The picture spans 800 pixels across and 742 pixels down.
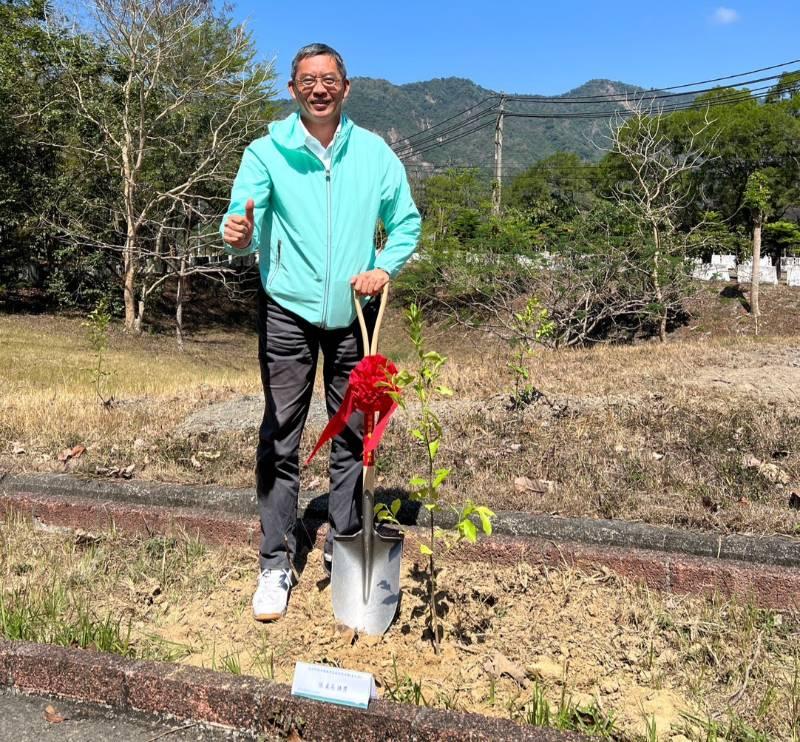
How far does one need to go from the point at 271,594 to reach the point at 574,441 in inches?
93.0

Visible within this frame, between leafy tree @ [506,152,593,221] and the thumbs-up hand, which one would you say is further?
leafy tree @ [506,152,593,221]

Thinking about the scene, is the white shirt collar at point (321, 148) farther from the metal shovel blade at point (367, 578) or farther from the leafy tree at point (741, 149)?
the leafy tree at point (741, 149)

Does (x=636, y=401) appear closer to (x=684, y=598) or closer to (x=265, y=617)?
(x=684, y=598)

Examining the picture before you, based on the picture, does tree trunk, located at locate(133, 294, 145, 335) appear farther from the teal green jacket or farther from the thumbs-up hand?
the thumbs-up hand

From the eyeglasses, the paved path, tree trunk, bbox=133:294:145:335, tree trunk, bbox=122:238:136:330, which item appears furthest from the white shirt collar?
tree trunk, bbox=133:294:145:335

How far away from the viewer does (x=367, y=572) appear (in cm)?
254

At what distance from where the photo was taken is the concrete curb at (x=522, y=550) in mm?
2607

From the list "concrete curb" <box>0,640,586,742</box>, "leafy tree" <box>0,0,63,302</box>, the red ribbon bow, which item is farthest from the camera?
"leafy tree" <box>0,0,63,302</box>

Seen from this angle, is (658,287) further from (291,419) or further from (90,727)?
(90,727)

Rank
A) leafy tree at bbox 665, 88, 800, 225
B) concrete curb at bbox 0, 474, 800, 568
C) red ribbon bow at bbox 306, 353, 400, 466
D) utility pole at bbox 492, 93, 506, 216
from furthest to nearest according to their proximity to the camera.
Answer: utility pole at bbox 492, 93, 506, 216 < leafy tree at bbox 665, 88, 800, 225 < concrete curb at bbox 0, 474, 800, 568 < red ribbon bow at bbox 306, 353, 400, 466

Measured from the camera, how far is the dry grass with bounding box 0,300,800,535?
11.4 ft

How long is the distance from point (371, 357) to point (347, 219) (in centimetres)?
61

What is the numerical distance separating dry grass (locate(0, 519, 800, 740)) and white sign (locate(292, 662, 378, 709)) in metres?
0.24

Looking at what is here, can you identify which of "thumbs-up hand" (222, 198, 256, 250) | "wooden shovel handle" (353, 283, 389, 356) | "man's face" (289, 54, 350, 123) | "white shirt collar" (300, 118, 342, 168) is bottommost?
"wooden shovel handle" (353, 283, 389, 356)
